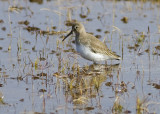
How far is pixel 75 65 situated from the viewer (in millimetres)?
9891

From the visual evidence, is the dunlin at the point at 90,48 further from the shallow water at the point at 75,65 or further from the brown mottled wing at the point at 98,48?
the shallow water at the point at 75,65

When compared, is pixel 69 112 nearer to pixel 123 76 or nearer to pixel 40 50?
pixel 123 76

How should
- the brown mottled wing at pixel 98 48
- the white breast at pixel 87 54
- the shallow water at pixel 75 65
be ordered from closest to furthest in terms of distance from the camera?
the shallow water at pixel 75 65
the white breast at pixel 87 54
the brown mottled wing at pixel 98 48

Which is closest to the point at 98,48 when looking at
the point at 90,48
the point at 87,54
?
the point at 90,48

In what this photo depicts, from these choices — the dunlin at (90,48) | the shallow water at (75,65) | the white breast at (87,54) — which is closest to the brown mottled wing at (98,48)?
the dunlin at (90,48)

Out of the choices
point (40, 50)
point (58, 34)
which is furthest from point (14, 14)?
point (40, 50)

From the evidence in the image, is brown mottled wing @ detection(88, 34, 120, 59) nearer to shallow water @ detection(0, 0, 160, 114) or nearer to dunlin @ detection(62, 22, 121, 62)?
dunlin @ detection(62, 22, 121, 62)

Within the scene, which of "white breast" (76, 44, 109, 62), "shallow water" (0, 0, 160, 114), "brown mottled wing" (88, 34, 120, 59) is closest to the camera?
"shallow water" (0, 0, 160, 114)

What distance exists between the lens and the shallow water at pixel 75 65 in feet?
24.5

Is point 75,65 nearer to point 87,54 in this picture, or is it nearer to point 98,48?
point 87,54

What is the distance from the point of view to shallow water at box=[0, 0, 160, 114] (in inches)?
294

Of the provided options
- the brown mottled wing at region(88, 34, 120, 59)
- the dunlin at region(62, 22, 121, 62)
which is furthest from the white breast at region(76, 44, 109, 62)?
the brown mottled wing at region(88, 34, 120, 59)

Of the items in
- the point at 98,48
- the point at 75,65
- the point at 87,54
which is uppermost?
the point at 98,48

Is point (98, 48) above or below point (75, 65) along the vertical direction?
above
